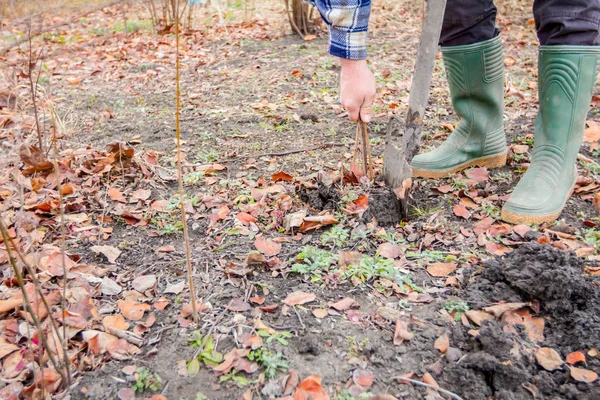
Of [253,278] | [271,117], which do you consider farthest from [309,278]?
[271,117]

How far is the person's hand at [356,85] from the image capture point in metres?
1.71

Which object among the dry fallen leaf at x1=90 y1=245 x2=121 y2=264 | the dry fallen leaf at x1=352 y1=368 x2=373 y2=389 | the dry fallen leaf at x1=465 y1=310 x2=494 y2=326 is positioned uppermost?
the dry fallen leaf at x1=90 y1=245 x2=121 y2=264

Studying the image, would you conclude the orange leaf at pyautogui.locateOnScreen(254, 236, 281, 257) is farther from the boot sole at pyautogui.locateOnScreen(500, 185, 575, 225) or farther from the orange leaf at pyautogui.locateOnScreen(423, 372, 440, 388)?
the boot sole at pyautogui.locateOnScreen(500, 185, 575, 225)

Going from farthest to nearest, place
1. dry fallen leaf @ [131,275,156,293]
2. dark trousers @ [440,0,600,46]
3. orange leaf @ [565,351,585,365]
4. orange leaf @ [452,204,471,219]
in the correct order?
1. orange leaf @ [452,204,471,219]
2. dark trousers @ [440,0,600,46]
3. dry fallen leaf @ [131,275,156,293]
4. orange leaf @ [565,351,585,365]

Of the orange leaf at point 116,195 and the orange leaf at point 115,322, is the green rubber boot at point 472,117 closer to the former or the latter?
the orange leaf at point 116,195

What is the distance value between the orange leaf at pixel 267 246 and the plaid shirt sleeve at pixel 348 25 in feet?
2.40

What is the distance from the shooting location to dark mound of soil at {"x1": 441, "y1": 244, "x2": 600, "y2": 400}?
1166mm

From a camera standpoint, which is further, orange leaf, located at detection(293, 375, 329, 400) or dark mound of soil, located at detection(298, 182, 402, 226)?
dark mound of soil, located at detection(298, 182, 402, 226)

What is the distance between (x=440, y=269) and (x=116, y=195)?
1431mm

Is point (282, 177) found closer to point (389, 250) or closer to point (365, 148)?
point (365, 148)

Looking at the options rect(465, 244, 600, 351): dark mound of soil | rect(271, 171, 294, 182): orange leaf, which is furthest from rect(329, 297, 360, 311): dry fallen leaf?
rect(271, 171, 294, 182): orange leaf

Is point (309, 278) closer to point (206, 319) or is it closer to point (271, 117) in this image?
point (206, 319)

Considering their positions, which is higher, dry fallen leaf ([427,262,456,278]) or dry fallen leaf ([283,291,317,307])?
dry fallen leaf ([283,291,317,307])

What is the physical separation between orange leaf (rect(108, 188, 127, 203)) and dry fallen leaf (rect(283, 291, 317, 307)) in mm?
1050
